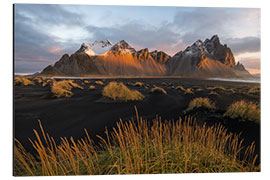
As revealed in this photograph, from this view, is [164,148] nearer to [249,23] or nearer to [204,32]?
[204,32]

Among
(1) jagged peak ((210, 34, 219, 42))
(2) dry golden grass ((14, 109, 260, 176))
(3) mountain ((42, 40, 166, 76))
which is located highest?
(1) jagged peak ((210, 34, 219, 42))

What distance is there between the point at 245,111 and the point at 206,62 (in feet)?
3.68

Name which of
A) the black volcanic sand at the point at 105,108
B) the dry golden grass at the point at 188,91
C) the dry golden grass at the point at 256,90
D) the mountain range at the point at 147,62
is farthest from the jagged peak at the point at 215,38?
the dry golden grass at the point at 256,90

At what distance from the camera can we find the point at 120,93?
318 cm

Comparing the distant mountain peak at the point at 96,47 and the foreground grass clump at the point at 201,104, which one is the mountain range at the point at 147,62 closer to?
the distant mountain peak at the point at 96,47

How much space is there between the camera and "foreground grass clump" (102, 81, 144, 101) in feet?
10.00

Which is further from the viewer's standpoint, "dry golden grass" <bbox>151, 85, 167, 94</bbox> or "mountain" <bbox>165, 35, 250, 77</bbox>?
"dry golden grass" <bbox>151, 85, 167, 94</bbox>

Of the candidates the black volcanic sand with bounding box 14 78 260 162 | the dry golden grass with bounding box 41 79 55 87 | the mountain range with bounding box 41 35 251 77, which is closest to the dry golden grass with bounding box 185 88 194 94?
the black volcanic sand with bounding box 14 78 260 162

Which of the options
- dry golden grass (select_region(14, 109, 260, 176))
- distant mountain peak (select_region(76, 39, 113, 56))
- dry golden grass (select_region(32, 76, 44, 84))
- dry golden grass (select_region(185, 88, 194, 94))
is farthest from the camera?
dry golden grass (select_region(185, 88, 194, 94))

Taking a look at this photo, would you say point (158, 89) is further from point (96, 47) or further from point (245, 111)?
point (245, 111)

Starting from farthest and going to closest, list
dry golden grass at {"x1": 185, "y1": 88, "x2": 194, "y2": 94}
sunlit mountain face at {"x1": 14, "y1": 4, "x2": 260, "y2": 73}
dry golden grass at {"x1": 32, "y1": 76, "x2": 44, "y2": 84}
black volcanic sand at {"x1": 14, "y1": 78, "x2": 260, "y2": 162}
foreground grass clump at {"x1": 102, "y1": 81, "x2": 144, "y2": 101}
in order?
foreground grass clump at {"x1": 102, "y1": 81, "x2": 144, "y2": 101}, dry golden grass at {"x1": 185, "y1": 88, "x2": 194, "y2": 94}, dry golden grass at {"x1": 32, "y1": 76, "x2": 44, "y2": 84}, sunlit mountain face at {"x1": 14, "y1": 4, "x2": 260, "y2": 73}, black volcanic sand at {"x1": 14, "y1": 78, "x2": 260, "y2": 162}

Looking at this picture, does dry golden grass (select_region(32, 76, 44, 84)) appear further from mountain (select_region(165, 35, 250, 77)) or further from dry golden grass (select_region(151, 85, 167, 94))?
mountain (select_region(165, 35, 250, 77))

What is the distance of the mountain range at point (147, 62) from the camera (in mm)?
2814

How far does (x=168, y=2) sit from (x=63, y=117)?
102 inches
